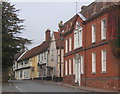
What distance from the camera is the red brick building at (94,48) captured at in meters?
28.6

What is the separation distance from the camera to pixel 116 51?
2711 centimetres

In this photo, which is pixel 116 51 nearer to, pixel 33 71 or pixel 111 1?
pixel 111 1

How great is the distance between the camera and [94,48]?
109 ft

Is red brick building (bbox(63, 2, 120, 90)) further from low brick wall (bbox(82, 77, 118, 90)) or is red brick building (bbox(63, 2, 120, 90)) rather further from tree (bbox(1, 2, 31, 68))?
tree (bbox(1, 2, 31, 68))

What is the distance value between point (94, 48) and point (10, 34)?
15.7 m

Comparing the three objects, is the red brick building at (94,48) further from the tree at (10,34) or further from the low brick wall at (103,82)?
the tree at (10,34)

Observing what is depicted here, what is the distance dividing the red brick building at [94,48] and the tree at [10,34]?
24.0 ft

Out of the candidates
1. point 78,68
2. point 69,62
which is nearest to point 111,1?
point 78,68

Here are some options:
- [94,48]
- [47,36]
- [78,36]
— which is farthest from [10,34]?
[47,36]

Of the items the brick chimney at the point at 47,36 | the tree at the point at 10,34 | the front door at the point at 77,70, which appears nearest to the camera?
the front door at the point at 77,70

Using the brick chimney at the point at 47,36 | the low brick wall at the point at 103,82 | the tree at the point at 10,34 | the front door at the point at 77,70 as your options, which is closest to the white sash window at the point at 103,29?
the low brick wall at the point at 103,82

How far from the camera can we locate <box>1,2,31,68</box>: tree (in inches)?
1716

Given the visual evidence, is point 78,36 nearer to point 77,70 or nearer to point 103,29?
point 77,70

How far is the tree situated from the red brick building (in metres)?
7.32
